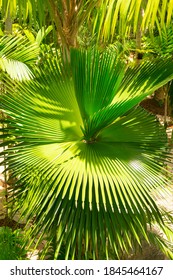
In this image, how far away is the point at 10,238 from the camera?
3227 millimetres

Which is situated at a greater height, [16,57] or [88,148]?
[16,57]

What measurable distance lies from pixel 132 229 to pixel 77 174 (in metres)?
0.36

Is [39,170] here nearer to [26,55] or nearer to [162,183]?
[162,183]

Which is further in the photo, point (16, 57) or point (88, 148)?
point (16, 57)

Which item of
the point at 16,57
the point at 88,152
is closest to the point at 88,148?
the point at 88,152

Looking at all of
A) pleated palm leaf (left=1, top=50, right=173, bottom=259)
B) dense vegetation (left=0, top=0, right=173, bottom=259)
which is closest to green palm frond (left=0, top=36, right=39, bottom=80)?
dense vegetation (left=0, top=0, right=173, bottom=259)

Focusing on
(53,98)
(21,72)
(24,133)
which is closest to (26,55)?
(21,72)

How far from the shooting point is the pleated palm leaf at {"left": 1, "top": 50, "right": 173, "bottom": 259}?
177cm

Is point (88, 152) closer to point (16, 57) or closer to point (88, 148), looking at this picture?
point (88, 148)

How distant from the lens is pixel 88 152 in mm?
1967

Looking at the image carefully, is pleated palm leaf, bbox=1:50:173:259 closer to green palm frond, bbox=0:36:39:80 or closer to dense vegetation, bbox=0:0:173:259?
dense vegetation, bbox=0:0:173:259

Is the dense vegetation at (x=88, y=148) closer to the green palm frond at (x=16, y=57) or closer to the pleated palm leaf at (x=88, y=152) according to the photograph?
the pleated palm leaf at (x=88, y=152)

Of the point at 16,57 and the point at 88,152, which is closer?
the point at 88,152
